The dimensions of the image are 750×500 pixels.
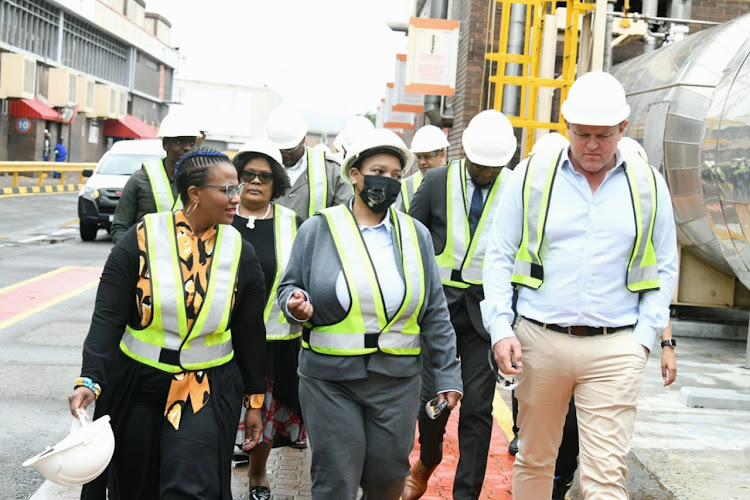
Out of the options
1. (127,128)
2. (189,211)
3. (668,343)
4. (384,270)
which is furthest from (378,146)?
(127,128)

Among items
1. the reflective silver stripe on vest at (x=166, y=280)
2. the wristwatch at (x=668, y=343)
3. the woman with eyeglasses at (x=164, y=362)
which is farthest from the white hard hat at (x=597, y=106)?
the reflective silver stripe on vest at (x=166, y=280)

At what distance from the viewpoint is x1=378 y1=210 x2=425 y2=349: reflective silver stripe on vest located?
4.20 m

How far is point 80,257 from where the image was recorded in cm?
1714

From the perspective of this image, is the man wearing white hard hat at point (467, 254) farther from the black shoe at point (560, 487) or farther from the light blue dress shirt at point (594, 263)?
the light blue dress shirt at point (594, 263)

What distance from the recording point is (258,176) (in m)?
5.42

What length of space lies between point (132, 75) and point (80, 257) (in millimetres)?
58629

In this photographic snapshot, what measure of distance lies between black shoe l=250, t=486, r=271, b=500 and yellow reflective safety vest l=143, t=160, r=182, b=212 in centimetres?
161

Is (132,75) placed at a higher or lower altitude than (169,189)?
higher

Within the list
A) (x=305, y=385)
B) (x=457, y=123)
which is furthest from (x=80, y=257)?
(x=305, y=385)

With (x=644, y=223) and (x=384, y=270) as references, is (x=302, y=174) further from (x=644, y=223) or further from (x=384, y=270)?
(x=644, y=223)

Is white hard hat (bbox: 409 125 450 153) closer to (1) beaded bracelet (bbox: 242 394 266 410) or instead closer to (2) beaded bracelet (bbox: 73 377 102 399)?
(1) beaded bracelet (bbox: 242 394 266 410)

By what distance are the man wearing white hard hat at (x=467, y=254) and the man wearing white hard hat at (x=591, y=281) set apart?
0.90 meters

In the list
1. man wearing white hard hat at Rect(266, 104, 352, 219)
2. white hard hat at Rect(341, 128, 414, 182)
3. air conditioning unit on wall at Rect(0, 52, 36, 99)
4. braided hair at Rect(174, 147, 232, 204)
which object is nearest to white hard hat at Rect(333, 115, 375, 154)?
man wearing white hard hat at Rect(266, 104, 352, 219)

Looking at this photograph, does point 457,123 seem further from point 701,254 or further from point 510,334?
point 510,334
